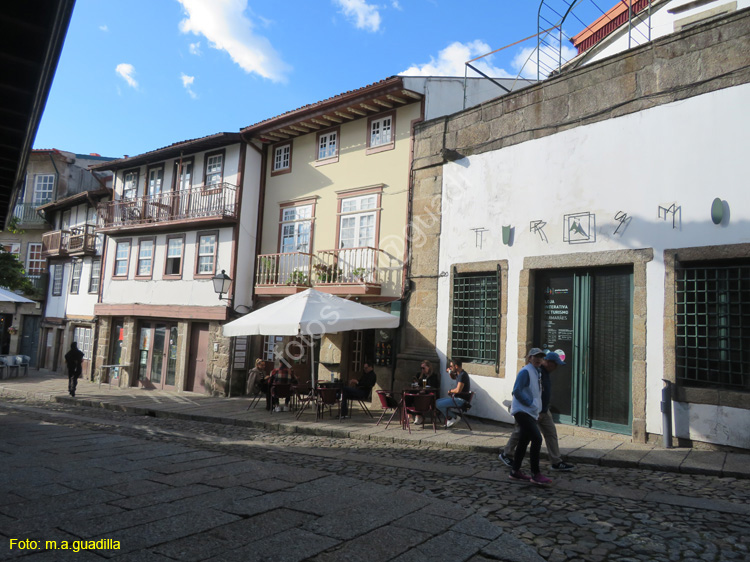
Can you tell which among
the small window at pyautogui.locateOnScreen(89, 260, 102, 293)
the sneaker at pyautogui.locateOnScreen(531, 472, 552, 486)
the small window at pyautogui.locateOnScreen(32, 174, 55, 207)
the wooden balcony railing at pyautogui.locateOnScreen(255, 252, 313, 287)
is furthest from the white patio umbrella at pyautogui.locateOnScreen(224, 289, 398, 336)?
the small window at pyautogui.locateOnScreen(32, 174, 55, 207)

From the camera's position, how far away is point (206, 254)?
1742 centimetres

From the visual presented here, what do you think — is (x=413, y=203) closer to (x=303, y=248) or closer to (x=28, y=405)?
(x=303, y=248)

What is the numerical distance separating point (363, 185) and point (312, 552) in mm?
11161

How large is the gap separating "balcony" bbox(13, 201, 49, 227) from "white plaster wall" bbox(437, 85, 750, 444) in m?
23.9

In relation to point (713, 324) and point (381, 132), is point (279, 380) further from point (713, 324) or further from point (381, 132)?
point (713, 324)

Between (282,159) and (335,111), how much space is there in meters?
2.97

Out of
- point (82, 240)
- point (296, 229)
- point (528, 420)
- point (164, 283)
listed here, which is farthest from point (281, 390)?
point (82, 240)

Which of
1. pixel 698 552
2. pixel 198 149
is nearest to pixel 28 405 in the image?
pixel 198 149

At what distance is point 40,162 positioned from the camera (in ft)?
92.2

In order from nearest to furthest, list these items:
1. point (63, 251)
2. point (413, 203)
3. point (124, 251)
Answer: point (413, 203) → point (124, 251) → point (63, 251)

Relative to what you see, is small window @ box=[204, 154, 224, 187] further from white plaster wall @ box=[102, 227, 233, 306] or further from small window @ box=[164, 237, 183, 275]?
small window @ box=[164, 237, 183, 275]

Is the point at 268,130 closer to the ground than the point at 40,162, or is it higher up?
closer to the ground

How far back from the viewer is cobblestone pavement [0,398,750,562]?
415cm

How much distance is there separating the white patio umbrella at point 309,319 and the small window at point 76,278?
1500 centimetres
